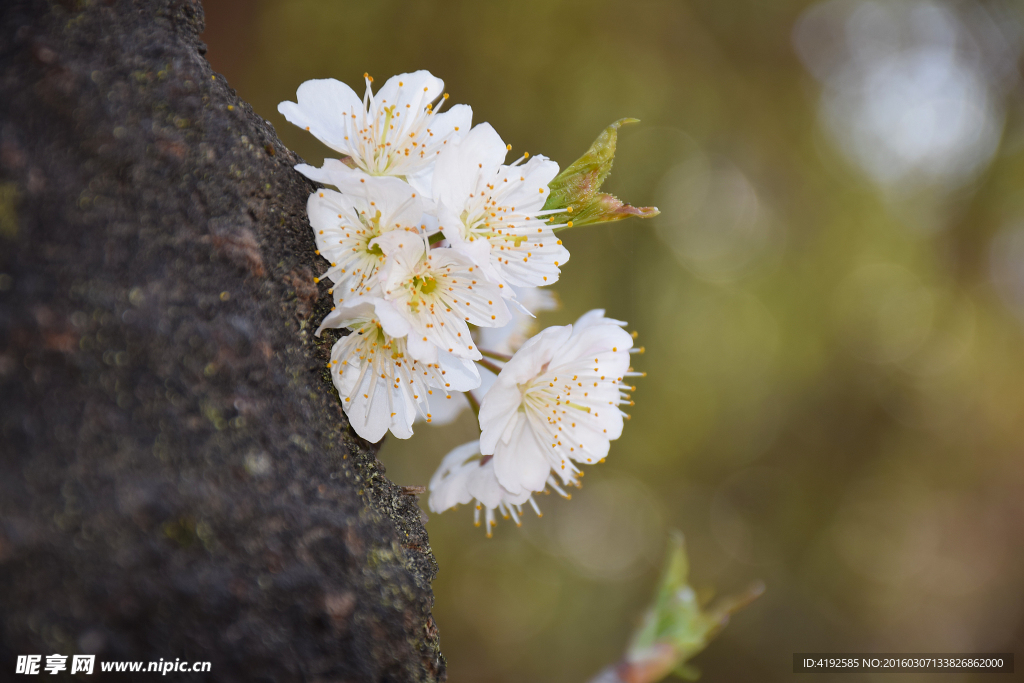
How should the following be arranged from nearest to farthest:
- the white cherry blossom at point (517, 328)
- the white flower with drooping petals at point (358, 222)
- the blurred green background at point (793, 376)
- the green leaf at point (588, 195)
Result: 1. the white flower with drooping petals at point (358, 222)
2. the green leaf at point (588, 195)
3. the white cherry blossom at point (517, 328)
4. the blurred green background at point (793, 376)

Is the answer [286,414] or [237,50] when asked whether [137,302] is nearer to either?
[286,414]

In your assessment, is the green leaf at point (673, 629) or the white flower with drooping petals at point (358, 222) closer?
the white flower with drooping petals at point (358, 222)

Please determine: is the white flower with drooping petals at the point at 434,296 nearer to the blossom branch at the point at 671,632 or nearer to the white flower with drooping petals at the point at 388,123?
the white flower with drooping petals at the point at 388,123

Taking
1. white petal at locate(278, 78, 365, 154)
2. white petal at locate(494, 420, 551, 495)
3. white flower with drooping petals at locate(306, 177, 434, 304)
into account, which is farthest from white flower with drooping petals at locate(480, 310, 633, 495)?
white petal at locate(278, 78, 365, 154)

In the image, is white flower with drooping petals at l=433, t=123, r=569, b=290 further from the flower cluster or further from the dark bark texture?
the dark bark texture

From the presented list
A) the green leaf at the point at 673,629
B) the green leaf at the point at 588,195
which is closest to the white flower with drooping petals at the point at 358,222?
the green leaf at the point at 588,195

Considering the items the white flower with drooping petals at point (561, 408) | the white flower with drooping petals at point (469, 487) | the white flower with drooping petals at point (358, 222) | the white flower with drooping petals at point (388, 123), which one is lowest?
the white flower with drooping petals at point (469, 487)

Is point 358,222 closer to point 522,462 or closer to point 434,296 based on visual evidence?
point 434,296
